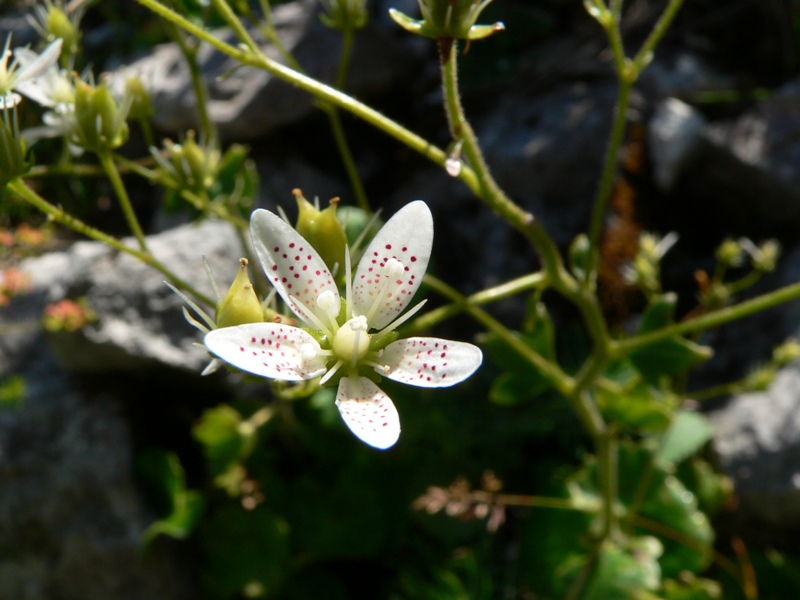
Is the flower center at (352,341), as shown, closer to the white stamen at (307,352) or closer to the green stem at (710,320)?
the white stamen at (307,352)

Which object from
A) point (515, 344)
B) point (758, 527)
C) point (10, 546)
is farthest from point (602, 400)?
point (10, 546)

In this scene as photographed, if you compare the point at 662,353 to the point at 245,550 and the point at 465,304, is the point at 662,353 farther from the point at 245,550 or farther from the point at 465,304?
the point at 245,550

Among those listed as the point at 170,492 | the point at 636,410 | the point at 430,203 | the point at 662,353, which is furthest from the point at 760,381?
the point at 170,492

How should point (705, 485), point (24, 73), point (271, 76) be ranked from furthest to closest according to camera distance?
point (271, 76) → point (705, 485) → point (24, 73)

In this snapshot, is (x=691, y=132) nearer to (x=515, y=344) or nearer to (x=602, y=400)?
(x=602, y=400)

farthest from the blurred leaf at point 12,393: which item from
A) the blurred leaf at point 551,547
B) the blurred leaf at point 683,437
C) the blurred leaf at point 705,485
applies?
the blurred leaf at point 705,485

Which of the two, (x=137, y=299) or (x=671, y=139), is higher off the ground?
(x=671, y=139)

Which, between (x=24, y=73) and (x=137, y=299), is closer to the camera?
(x=24, y=73)
